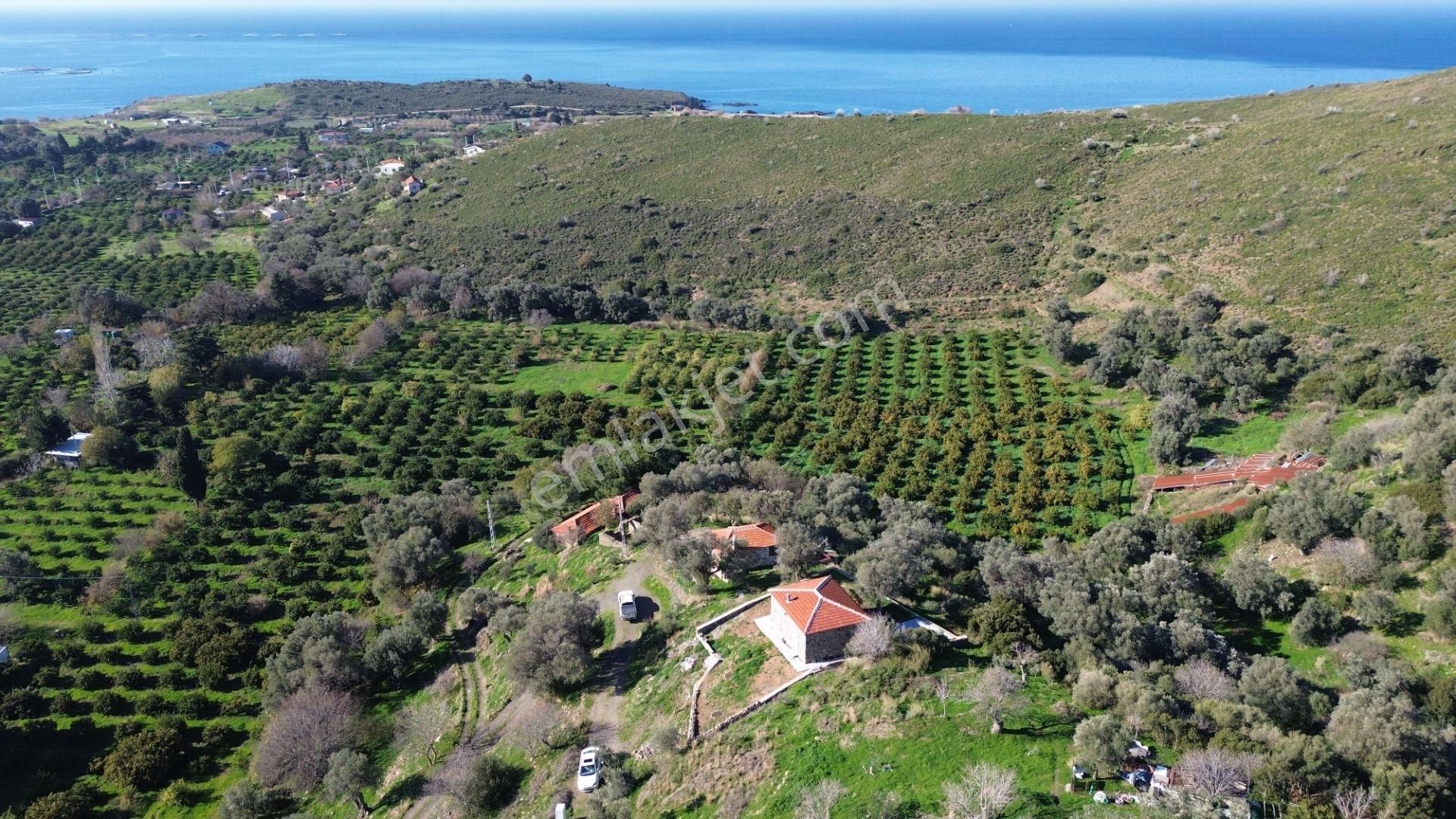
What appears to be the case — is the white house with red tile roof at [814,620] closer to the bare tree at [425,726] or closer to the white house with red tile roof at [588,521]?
the bare tree at [425,726]

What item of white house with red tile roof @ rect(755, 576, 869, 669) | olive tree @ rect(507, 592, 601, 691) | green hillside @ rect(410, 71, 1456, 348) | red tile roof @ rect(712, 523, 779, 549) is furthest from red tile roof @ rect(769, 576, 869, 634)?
green hillside @ rect(410, 71, 1456, 348)

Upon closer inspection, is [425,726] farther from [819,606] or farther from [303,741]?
[819,606]

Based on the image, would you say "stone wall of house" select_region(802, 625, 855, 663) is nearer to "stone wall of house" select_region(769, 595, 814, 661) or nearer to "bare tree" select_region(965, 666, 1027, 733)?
"stone wall of house" select_region(769, 595, 814, 661)

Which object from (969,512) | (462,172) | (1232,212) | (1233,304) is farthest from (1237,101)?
(462,172)

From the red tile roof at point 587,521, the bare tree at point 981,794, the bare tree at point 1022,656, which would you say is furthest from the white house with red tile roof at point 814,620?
the red tile roof at point 587,521

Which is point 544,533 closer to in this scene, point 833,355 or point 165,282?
point 833,355

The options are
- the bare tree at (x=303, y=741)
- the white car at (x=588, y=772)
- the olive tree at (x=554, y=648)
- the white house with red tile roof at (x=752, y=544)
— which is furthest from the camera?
the white house with red tile roof at (x=752, y=544)

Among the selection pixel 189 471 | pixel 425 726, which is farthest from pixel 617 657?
pixel 189 471
